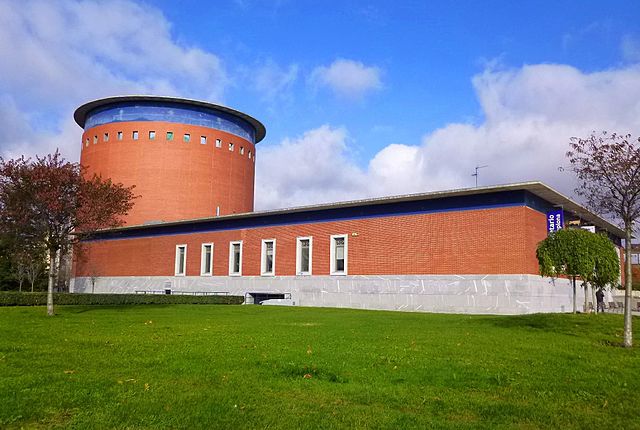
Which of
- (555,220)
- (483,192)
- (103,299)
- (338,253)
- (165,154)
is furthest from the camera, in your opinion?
(165,154)

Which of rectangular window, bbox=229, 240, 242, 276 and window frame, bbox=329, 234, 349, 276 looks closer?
window frame, bbox=329, 234, 349, 276

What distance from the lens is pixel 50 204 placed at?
19328mm

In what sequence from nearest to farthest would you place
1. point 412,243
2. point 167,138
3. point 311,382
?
point 311,382 < point 412,243 < point 167,138

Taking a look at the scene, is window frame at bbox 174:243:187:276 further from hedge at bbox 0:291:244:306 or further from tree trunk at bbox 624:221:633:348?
tree trunk at bbox 624:221:633:348

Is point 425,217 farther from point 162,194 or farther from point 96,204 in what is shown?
point 162,194

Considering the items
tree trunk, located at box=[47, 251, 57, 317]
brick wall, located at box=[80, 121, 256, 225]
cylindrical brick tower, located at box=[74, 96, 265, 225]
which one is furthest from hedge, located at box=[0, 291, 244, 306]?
cylindrical brick tower, located at box=[74, 96, 265, 225]

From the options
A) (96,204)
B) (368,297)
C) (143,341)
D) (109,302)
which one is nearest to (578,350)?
(143,341)

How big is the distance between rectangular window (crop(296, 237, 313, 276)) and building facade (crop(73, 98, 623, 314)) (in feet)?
0.22

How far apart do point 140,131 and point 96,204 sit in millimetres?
33700

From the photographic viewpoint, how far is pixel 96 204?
20.3m

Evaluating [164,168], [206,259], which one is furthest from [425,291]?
[164,168]

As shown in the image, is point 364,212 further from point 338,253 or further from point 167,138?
point 167,138

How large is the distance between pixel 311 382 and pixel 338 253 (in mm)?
25900

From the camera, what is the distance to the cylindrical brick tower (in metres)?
51.4
